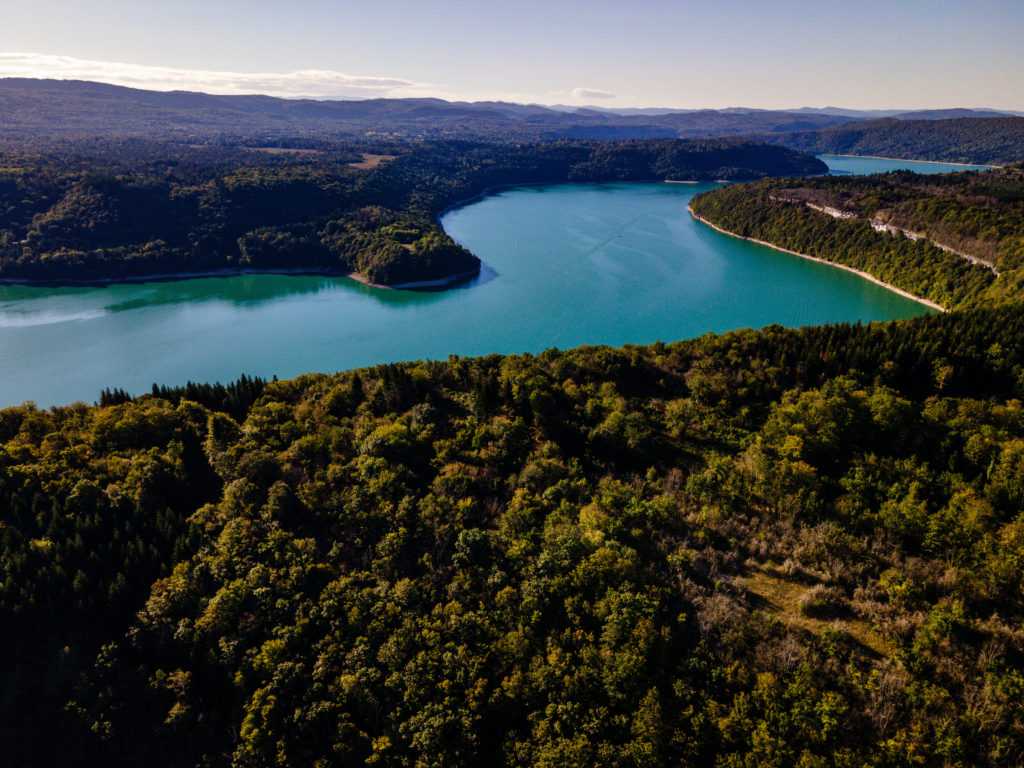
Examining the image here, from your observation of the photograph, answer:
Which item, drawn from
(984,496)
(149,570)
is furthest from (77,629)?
(984,496)

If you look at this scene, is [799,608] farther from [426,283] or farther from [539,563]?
[426,283]

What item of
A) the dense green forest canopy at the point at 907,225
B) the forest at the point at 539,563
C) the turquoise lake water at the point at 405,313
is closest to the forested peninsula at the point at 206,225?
the turquoise lake water at the point at 405,313

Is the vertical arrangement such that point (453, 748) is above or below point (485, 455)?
below

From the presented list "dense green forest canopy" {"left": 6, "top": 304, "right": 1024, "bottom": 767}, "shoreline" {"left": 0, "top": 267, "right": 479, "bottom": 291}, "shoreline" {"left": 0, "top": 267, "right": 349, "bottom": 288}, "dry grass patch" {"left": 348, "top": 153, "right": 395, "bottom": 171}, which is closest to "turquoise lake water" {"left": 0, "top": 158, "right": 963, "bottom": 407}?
"shoreline" {"left": 0, "top": 267, "right": 479, "bottom": 291}

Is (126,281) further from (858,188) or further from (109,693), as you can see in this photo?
(858,188)

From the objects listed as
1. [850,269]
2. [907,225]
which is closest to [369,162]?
[850,269]

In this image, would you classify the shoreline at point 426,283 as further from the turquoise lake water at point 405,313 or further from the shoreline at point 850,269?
the shoreline at point 850,269
